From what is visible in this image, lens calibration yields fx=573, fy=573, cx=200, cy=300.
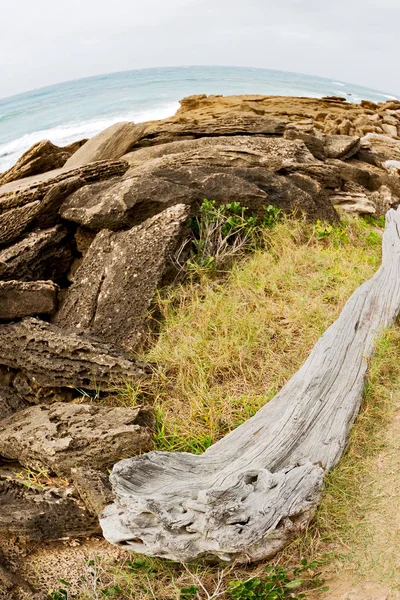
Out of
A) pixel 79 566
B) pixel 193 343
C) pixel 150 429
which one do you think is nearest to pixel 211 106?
pixel 193 343

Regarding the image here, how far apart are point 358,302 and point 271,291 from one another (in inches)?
31.1

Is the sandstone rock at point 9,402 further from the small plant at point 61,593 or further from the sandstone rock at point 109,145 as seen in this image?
the sandstone rock at point 109,145

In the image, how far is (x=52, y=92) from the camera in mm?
35250

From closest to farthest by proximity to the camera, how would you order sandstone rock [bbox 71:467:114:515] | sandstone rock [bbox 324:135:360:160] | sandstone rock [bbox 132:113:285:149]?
sandstone rock [bbox 71:467:114:515]
sandstone rock [bbox 132:113:285:149]
sandstone rock [bbox 324:135:360:160]

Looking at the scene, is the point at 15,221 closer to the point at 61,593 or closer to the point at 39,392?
the point at 39,392

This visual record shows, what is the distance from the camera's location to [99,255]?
16.8 ft

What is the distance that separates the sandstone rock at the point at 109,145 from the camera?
6.77 metres

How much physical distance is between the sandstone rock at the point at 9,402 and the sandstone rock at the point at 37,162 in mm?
3291

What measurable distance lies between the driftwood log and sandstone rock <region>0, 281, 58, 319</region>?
82.4 inches

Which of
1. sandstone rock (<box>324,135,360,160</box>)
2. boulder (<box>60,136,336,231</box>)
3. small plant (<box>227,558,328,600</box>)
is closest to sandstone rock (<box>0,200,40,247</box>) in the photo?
boulder (<box>60,136,336,231</box>)

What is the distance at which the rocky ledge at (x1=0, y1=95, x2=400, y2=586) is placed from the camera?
358 cm

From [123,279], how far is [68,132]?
20.3m

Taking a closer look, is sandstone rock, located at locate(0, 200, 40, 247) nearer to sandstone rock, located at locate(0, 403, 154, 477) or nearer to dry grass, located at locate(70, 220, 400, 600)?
dry grass, located at locate(70, 220, 400, 600)

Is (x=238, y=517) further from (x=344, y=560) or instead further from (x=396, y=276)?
(x=396, y=276)
